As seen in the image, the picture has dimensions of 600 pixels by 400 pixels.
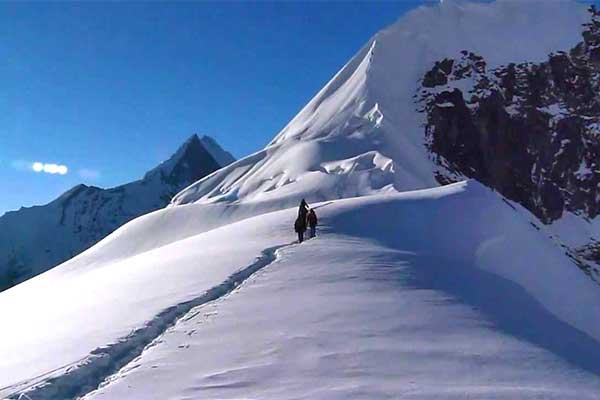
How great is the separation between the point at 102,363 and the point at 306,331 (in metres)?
3.28

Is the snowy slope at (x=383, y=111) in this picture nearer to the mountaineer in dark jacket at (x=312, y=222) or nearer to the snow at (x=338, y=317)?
the snow at (x=338, y=317)

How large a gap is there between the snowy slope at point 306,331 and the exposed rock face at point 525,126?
7274 cm

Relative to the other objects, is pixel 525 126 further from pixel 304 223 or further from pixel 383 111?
pixel 304 223

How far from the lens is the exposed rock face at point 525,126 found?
3777 inches

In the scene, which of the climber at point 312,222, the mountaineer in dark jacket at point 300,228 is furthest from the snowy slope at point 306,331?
the climber at point 312,222

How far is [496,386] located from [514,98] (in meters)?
103

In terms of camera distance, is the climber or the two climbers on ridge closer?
the two climbers on ridge

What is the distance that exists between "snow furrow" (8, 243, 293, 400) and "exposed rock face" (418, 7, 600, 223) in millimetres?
79565

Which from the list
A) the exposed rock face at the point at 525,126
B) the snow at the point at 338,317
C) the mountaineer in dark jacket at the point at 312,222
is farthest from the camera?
the exposed rock face at the point at 525,126

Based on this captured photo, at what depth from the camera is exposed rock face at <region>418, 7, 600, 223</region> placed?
315 ft

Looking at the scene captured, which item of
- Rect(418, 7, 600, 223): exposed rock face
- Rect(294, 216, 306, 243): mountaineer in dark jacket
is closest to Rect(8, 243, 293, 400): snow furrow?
Rect(294, 216, 306, 243): mountaineer in dark jacket

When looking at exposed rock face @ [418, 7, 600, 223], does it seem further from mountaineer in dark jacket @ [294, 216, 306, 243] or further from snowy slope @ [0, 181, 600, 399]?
snowy slope @ [0, 181, 600, 399]

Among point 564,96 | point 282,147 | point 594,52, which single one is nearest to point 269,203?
point 282,147

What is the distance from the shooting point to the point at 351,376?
29.2 feet
